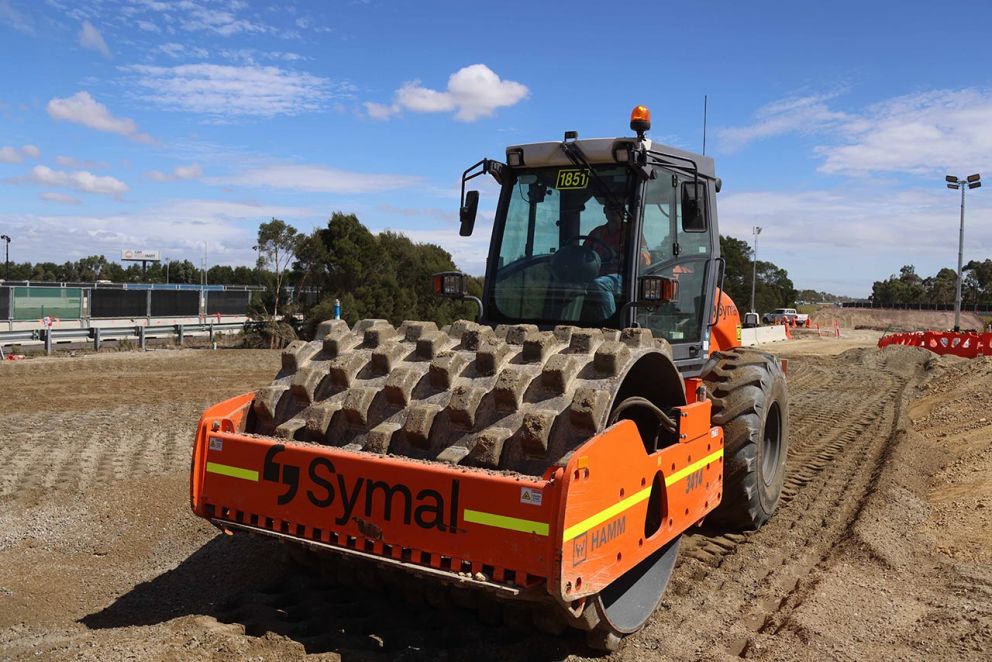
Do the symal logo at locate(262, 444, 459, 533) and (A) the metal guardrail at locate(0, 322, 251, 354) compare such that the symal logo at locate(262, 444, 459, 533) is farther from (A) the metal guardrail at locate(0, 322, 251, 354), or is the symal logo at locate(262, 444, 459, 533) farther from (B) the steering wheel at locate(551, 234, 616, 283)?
(A) the metal guardrail at locate(0, 322, 251, 354)

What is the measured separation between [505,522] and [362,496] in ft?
2.28

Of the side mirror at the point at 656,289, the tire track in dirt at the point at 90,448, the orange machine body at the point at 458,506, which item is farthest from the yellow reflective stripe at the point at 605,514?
the tire track in dirt at the point at 90,448

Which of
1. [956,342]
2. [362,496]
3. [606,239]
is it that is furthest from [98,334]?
[956,342]

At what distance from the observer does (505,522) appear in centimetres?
312

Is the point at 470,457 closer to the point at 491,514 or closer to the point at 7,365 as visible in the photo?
the point at 491,514

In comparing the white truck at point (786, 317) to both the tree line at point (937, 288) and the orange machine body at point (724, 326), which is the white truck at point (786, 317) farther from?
the orange machine body at point (724, 326)

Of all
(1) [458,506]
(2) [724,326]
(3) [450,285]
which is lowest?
(1) [458,506]

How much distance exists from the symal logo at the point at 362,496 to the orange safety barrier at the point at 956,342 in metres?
23.4

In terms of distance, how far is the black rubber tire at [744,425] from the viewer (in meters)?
5.40

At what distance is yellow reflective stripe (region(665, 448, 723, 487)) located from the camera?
3.99m

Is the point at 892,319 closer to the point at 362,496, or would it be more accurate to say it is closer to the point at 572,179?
the point at 572,179

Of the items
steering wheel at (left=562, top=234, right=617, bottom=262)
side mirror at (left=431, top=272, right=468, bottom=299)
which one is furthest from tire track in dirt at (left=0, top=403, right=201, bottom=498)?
steering wheel at (left=562, top=234, right=617, bottom=262)

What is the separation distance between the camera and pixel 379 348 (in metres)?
4.16

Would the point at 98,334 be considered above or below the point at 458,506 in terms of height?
below
